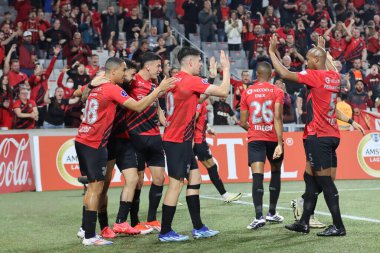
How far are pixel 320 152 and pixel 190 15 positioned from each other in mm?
17733

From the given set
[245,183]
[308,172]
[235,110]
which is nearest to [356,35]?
[235,110]

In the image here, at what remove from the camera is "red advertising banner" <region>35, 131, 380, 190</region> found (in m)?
18.3

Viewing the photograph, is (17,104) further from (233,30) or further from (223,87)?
(223,87)

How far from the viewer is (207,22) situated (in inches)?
1056

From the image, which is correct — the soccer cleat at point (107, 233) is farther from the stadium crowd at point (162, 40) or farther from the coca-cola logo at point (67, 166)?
the stadium crowd at point (162, 40)

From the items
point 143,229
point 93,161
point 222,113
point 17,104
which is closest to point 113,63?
point 93,161

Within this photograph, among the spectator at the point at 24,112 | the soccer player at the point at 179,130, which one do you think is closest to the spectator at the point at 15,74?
the spectator at the point at 24,112

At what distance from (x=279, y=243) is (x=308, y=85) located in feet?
6.61

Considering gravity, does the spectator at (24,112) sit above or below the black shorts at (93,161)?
above

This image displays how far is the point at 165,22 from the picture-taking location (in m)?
25.3

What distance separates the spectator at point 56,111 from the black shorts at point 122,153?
32.2ft

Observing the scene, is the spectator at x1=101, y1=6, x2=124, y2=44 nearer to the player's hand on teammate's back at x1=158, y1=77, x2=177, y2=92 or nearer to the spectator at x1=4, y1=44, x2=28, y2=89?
the spectator at x1=4, y1=44, x2=28, y2=89

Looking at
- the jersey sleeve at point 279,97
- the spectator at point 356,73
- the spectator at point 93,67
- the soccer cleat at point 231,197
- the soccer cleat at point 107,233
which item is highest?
the spectator at point 93,67

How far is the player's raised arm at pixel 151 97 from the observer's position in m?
9.07
